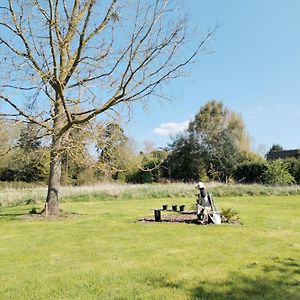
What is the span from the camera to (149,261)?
6867mm

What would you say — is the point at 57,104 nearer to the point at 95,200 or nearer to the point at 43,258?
the point at 43,258

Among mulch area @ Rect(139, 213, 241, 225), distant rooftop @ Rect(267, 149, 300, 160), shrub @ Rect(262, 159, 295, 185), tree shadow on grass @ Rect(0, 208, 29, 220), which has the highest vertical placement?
distant rooftop @ Rect(267, 149, 300, 160)

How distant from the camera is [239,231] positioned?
1027 cm

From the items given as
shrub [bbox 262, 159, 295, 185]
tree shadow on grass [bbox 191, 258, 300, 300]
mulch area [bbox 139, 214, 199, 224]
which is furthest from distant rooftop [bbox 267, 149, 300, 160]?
tree shadow on grass [bbox 191, 258, 300, 300]

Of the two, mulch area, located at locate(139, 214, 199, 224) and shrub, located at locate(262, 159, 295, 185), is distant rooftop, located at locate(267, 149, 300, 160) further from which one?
mulch area, located at locate(139, 214, 199, 224)

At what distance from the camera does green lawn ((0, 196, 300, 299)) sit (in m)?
5.15

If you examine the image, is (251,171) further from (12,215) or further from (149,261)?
(149,261)

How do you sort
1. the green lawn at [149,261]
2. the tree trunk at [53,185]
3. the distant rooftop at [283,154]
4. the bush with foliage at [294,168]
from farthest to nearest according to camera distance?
the distant rooftop at [283,154], the bush with foliage at [294,168], the tree trunk at [53,185], the green lawn at [149,261]

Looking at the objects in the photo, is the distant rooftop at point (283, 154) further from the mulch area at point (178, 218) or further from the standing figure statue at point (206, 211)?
the standing figure statue at point (206, 211)

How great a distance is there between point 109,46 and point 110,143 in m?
3.63

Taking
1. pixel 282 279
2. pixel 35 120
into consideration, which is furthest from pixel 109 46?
pixel 282 279

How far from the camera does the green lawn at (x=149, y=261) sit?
5148mm

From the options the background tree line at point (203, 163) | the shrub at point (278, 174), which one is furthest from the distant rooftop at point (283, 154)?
the shrub at point (278, 174)

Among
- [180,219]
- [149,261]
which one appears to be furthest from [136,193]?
[149,261]
